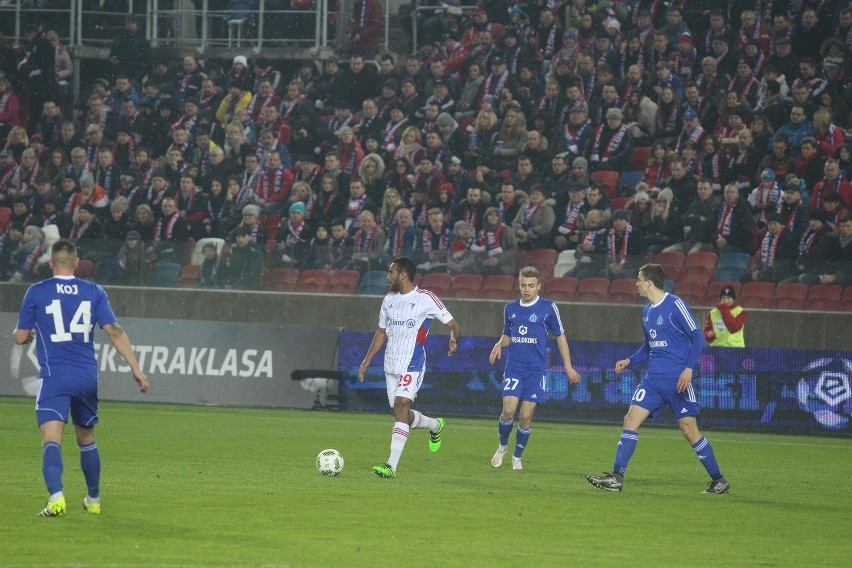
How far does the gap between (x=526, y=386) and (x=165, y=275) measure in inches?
459

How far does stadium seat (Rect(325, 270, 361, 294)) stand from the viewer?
23.0 metres

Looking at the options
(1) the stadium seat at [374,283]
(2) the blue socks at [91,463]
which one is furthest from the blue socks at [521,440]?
(1) the stadium seat at [374,283]

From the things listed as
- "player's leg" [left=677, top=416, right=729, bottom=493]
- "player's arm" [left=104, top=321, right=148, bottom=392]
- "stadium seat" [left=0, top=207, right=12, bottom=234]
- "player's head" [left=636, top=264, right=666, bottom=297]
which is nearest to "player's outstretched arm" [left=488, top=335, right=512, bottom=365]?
"player's head" [left=636, top=264, right=666, bottom=297]

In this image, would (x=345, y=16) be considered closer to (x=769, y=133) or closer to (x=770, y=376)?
(x=769, y=133)

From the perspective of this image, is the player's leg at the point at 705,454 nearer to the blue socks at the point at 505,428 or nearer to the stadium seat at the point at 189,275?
the blue socks at the point at 505,428

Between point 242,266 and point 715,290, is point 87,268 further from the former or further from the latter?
point 715,290

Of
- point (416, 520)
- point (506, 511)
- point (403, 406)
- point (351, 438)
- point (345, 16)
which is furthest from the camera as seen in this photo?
point (345, 16)

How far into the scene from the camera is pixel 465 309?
22.5 metres

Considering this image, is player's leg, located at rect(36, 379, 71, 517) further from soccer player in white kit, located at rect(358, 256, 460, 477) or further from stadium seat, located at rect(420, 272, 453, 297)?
stadium seat, located at rect(420, 272, 453, 297)

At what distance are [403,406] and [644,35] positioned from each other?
13.4 metres

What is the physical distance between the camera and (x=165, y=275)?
2364cm

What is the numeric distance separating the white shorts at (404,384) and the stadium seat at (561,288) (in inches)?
367

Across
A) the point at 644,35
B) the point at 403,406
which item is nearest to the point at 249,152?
the point at 644,35

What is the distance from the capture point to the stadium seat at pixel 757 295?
20.6m
